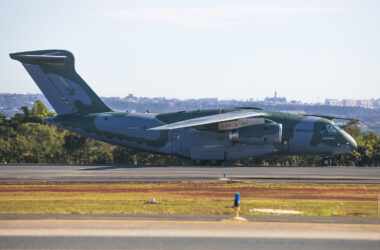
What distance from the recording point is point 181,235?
2217 cm

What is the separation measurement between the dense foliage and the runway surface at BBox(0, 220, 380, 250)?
35645mm

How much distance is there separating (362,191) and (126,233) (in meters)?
18.2

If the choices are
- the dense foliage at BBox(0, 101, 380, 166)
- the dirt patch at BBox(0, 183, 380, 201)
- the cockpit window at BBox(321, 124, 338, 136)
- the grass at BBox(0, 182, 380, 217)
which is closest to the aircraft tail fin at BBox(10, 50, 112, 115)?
the dense foliage at BBox(0, 101, 380, 166)

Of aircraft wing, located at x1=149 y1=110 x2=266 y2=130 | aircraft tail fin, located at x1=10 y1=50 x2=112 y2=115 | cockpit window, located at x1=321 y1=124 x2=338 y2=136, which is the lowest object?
cockpit window, located at x1=321 y1=124 x2=338 y2=136

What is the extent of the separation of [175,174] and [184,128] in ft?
33.4

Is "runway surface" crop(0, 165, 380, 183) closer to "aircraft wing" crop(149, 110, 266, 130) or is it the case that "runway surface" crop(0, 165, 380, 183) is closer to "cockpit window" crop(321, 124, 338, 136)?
"aircraft wing" crop(149, 110, 266, 130)

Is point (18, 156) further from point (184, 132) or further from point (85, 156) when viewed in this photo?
point (184, 132)

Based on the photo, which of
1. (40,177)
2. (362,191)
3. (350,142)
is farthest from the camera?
(350,142)

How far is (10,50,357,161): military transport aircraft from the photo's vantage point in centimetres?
A: 5506

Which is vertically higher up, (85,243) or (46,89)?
(46,89)

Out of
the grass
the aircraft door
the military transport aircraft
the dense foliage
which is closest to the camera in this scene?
the grass

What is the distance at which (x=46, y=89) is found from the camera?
57562 mm

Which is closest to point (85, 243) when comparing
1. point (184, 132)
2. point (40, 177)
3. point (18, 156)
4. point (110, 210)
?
point (110, 210)

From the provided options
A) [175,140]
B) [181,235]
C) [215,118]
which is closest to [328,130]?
[215,118]
